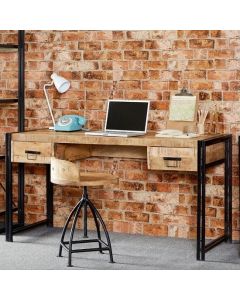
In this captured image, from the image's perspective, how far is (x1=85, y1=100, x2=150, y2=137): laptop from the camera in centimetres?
586

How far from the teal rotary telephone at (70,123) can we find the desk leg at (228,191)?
1200 millimetres

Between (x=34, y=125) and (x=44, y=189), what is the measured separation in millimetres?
578

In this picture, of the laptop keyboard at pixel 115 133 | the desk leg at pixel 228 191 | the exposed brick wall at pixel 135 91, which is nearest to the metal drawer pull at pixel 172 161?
the laptop keyboard at pixel 115 133

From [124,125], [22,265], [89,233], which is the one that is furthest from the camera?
[89,233]

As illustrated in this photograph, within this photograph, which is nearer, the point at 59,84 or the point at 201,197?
the point at 201,197

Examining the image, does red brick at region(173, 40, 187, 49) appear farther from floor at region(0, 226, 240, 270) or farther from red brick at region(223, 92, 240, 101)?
floor at region(0, 226, 240, 270)

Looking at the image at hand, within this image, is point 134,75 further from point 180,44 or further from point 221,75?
point 221,75

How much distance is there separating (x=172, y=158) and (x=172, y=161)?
0.10 ft

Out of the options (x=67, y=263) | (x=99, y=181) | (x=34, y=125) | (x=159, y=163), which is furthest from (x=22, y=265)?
(x=34, y=125)

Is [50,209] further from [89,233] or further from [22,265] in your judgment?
[22,265]

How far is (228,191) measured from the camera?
5.89 m

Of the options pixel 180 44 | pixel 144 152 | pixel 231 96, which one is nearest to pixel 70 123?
pixel 144 152

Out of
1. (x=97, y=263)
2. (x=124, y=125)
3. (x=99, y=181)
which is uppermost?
(x=124, y=125)

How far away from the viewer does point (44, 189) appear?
6.64m
